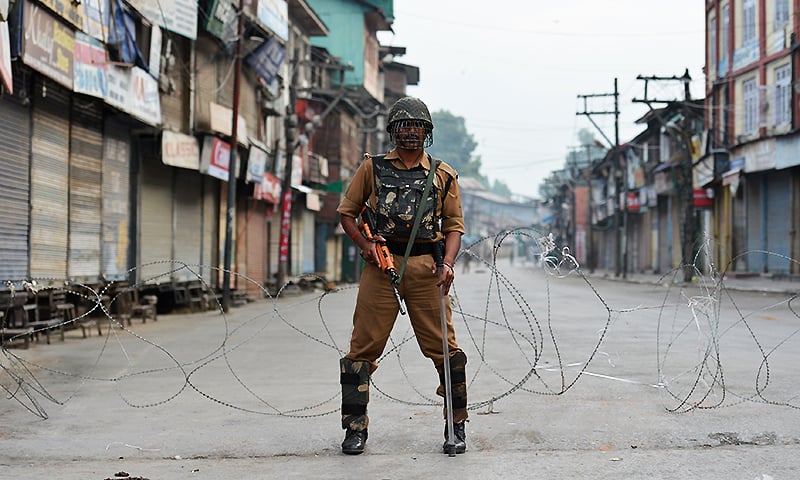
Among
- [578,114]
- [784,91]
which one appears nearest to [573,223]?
[578,114]

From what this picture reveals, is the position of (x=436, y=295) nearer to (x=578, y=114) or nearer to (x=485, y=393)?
(x=485, y=393)

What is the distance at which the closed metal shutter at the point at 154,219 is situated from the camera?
19.3 metres

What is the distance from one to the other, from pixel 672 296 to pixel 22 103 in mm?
18299

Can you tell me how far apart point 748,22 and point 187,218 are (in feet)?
76.6

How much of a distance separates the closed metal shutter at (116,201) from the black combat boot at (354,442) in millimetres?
12931

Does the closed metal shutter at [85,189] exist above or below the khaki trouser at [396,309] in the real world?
above

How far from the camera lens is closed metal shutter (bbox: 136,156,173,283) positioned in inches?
761

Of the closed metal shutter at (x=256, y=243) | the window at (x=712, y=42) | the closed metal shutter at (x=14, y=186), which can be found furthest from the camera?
the window at (x=712, y=42)

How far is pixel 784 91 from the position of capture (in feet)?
101

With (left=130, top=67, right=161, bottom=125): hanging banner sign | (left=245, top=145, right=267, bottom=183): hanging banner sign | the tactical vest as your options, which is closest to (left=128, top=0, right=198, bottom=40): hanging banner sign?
(left=130, top=67, right=161, bottom=125): hanging banner sign

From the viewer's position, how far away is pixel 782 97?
30875 mm

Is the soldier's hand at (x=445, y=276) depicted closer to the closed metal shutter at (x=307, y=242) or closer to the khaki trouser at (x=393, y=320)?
the khaki trouser at (x=393, y=320)

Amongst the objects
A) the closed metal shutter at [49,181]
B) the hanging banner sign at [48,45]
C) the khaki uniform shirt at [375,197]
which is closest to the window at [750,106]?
the closed metal shutter at [49,181]

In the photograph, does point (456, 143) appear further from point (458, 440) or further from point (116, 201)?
point (458, 440)
